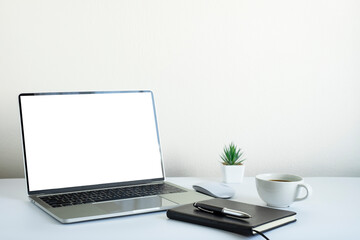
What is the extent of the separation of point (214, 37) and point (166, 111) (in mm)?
283

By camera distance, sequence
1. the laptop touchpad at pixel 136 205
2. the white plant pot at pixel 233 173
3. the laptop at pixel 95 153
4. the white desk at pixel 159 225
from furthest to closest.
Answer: the white plant pot at pixel 233 173
the laptop at pixel 95 153
the laptop touchpad at pixel 136 205
the white desk at pixel 159 225

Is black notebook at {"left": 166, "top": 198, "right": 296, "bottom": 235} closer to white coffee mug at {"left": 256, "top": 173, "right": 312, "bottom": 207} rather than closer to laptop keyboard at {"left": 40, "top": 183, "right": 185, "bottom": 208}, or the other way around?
white coffee mug at {"left": 256, "top": 173, "right": 312, "bottom": 207}

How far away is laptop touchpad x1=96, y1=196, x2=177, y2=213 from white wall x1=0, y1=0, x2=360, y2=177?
1.46 ft

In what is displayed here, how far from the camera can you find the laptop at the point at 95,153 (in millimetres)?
1070

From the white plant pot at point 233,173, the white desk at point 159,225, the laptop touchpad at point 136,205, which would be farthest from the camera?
the white plant pot at point 233,173

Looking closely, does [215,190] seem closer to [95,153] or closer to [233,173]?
[233,173]

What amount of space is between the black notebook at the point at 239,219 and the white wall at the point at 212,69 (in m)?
0.55

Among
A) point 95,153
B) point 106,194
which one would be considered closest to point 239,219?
point 106,194

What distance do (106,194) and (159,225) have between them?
253mm

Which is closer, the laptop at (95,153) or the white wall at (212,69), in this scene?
the laptop at (95,153)

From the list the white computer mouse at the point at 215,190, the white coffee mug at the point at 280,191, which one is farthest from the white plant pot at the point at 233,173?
the white coffee mug at the point at 280,191

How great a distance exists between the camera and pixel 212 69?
58.4 inches

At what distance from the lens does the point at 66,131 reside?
1.17 metres

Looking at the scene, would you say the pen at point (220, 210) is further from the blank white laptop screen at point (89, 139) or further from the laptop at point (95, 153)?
the blank white laptop screen at point (89, 139)
